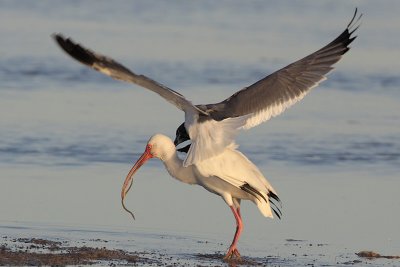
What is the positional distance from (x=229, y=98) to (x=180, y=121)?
497cm

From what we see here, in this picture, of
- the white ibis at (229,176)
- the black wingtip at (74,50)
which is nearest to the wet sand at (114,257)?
the white ibis at (229,176)

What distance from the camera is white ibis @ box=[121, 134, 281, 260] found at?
10672 millimetres

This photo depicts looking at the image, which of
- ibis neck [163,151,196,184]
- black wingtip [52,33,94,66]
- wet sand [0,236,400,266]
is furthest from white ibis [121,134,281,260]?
black wingtip [52,33,94,66]

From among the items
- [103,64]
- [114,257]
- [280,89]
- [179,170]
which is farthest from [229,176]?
[103,64]

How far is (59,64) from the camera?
21.6 meters

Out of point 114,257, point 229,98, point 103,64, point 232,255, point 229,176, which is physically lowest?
point 114,257

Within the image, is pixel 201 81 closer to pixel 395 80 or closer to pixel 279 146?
pixel 395 80

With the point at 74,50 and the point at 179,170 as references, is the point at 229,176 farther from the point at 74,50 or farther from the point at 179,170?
the point at 74,50

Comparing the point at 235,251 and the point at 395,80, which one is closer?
the point at 235,251

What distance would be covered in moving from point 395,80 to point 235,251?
36.2 feet

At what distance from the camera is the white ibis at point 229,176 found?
35.0 feet

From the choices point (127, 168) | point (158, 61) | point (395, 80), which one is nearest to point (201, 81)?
point (158, 61)

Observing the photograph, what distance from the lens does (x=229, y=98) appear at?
11.6 metres

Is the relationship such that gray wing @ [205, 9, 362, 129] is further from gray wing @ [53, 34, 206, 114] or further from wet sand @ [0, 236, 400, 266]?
wet sand @ [0, 236, 400, 266]
